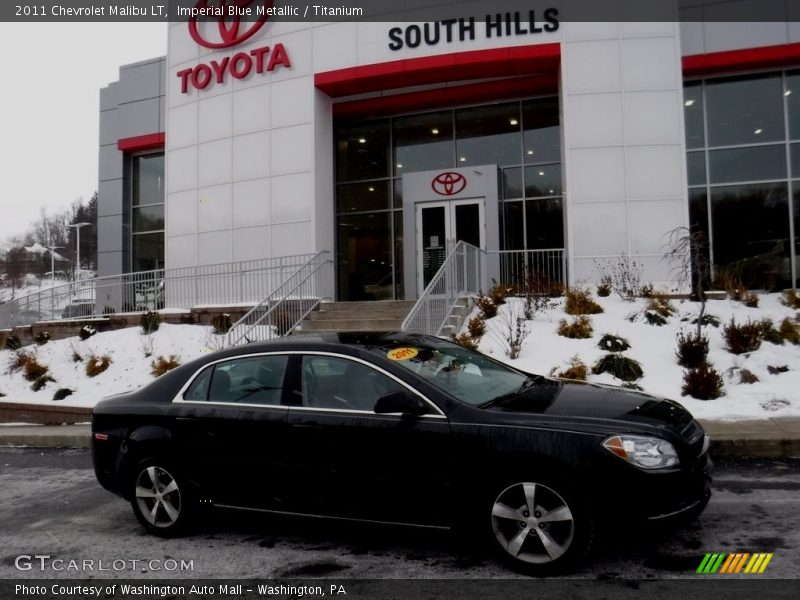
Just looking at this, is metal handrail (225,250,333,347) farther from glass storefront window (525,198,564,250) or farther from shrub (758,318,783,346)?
shrub (758,318,783,346)

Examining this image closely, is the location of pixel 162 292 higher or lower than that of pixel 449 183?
lower

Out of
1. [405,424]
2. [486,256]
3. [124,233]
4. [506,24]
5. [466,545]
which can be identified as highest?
[506,24]

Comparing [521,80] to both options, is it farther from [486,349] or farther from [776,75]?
[486,349]

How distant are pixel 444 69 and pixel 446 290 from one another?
21.6ft

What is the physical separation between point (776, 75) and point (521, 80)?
640 centimetres

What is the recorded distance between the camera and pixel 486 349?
34.2 feet

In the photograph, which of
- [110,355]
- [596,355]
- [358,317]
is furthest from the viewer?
[358,317]

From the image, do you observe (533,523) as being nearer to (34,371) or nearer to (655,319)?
(655,319)

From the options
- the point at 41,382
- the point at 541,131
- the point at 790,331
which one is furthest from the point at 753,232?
the point at 41,382

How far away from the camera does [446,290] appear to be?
11.7 meters

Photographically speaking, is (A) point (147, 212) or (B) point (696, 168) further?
(A) point (147, 212)

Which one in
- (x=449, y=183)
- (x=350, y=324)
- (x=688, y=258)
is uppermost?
(x=449, y=183)

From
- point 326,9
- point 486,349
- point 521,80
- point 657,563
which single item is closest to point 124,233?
point 326,9

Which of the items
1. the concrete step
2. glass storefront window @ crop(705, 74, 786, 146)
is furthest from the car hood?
glass storefront window @ crop(705, 74, 786, 146)
